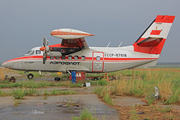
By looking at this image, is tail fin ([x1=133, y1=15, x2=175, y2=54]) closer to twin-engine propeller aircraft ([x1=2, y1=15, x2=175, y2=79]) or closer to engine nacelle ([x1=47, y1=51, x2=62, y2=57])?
twin-engine propeller aircraft ([x1=2, y1=15, x2=175, y2=79])

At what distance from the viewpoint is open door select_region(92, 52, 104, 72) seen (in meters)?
18.1

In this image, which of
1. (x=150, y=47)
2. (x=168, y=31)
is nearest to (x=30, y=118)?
(x=150, y=47)

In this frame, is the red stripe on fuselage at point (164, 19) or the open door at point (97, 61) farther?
the red stripe on fuselage at point (164, 19)

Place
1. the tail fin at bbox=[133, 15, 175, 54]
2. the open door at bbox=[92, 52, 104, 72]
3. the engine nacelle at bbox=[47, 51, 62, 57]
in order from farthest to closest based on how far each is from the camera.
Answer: the tail fin at bbox=[133, 15, 175, 54], the open door at bbox=[92, 52, 104, 72], the engine nacelle at bbox=[47, 51, 62, 57]

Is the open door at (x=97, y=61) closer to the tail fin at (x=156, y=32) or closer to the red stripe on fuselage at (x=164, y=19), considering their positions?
the tail fin at (x=156, y=32)

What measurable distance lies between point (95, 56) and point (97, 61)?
55cm

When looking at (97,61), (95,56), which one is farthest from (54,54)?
(97,61)

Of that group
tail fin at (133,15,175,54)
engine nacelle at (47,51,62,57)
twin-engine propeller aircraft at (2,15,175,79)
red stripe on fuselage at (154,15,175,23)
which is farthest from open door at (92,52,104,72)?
red stripe on fuselage at (154,15,175,23)

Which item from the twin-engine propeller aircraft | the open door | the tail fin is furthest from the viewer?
the tail fin

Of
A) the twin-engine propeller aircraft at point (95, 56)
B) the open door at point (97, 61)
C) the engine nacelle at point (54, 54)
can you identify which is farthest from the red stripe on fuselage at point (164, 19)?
the engine nacelle at point (54, 54)

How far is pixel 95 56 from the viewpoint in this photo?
1817cm

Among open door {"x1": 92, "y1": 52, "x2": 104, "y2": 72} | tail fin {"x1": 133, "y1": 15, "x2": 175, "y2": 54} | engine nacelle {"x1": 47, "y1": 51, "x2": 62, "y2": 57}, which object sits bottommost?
open door {"x1": 92, "y1": 52, "x2": 104, "y2": 72}

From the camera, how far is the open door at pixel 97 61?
1812 cm

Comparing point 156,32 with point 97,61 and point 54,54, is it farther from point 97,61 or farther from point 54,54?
point 54,54
